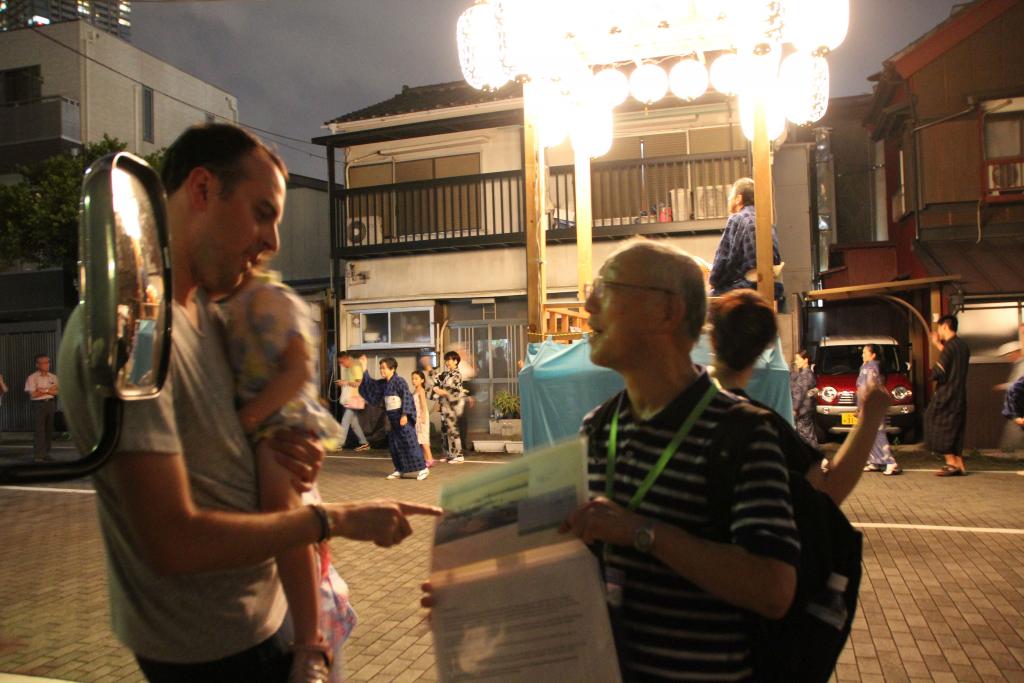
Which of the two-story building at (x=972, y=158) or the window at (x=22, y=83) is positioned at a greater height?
the window at (x=22, y=83)

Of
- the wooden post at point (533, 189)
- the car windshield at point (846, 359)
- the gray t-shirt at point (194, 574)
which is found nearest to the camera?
the gray t-shirt at point (194, 574)

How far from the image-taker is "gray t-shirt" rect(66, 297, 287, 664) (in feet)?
4.47

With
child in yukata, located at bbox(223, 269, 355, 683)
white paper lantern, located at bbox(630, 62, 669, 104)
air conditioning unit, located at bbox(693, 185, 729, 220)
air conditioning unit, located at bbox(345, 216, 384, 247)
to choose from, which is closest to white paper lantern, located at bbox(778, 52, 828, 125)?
white paper lantern, located at bbox(630, 62, 669, 104)

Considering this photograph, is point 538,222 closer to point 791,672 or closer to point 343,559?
point 343,559

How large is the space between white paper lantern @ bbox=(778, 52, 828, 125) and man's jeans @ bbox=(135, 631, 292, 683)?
7.13 meters

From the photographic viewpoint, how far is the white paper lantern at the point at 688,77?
26.0 ft

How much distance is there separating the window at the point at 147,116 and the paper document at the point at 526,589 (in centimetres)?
2778

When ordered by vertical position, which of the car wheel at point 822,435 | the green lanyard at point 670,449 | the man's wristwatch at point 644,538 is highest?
the green lanyard at point 670,449

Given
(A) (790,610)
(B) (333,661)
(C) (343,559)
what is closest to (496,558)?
(B) (333,661)

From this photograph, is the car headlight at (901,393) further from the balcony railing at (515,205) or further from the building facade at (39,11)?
the building facade at (39,11)

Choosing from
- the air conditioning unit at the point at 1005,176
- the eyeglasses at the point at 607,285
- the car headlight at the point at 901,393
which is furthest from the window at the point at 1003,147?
the eyeglasses at the point at 607,285

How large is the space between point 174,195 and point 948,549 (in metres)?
7.59

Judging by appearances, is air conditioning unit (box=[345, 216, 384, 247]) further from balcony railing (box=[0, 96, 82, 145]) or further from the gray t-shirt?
the gray t-shirt

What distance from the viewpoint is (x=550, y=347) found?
5.13 metres
